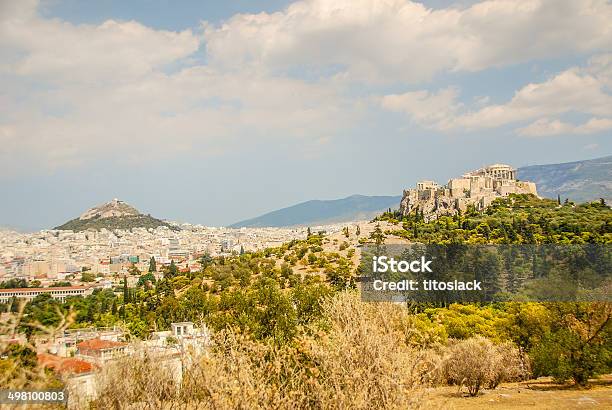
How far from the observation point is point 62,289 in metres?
89.7

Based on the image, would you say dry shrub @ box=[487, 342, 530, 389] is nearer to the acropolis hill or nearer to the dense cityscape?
the acropolis hill

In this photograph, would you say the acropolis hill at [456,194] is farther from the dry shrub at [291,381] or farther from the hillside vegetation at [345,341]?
the dry shrub at [291,381]

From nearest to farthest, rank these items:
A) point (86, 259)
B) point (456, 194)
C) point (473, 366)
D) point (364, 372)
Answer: point (364, 372) → point (473, 366) → point (456, 194) → point (86, 259)

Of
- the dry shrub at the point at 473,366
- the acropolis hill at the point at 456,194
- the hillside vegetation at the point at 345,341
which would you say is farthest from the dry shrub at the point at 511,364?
the acropolis hill at the point at 456,194

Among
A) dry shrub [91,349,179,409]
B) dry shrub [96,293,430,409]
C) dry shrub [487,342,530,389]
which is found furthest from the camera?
dry shrub [487,342,530,389]

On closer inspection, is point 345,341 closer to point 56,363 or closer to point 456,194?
point 56,363

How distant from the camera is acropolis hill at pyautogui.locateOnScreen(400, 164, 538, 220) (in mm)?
94562

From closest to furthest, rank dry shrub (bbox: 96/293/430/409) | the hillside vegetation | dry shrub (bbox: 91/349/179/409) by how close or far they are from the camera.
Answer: dry shrub (bbox: 96/293/430/409) < the hillside vegetation < dry shrub (bbox: 91/349/179/409)

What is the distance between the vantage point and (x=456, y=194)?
3949 inches

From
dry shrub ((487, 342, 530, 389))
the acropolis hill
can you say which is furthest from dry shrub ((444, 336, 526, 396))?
the acropolis hill

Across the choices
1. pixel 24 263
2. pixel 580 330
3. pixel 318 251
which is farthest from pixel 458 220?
pixel 24 263

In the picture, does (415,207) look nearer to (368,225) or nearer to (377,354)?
(368,225)

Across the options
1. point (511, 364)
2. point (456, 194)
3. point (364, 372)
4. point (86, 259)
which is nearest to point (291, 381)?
point (364, 372)

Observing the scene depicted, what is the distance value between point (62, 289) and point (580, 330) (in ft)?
291
